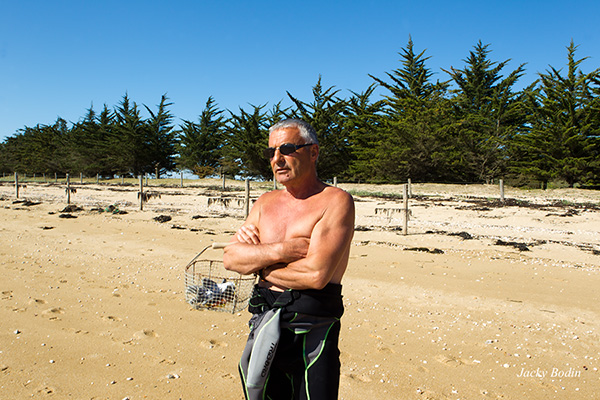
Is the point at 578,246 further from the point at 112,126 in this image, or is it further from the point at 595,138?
the point at 112,126

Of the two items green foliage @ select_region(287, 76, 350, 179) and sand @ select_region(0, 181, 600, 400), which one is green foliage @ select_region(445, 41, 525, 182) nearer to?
green foliage @ select_region(287, 76, 350, 179)

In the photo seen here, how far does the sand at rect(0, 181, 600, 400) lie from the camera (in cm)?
363

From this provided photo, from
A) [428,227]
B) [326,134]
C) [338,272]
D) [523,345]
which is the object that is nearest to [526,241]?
[428,227]

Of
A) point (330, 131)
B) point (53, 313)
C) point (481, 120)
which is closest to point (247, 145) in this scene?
point (330, 131)

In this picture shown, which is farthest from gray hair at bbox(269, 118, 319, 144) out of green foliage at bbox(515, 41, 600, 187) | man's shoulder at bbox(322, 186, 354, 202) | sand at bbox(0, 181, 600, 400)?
green foliage at bbox(515, 41, 600, 187)

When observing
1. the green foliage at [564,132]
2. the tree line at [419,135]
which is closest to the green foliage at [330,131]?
the tree line at [419,135]

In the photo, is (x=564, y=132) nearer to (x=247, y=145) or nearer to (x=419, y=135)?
(x=419, y=135)

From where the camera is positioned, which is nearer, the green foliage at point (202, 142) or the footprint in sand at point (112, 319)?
the footprint in sand at point (112, 319)

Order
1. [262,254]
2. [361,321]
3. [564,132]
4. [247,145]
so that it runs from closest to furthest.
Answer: [262,254]
[361,321]
[564,132]
[247,145]

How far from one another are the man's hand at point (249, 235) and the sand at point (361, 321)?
1.86 metres

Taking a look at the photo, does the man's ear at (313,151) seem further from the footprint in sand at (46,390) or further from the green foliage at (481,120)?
the green foliage at (481,120)

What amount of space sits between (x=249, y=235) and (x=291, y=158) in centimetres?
44

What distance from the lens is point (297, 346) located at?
72.4 inches

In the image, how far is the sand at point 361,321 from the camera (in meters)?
3.63
